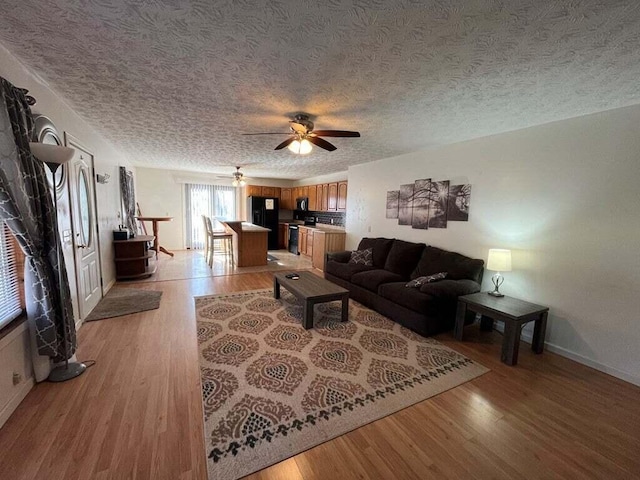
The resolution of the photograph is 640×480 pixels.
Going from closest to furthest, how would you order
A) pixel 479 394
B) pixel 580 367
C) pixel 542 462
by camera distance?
pixel 542 462
pixel 479 394
pixel 580 367

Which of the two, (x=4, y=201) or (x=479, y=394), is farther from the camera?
(x=479, y=394)

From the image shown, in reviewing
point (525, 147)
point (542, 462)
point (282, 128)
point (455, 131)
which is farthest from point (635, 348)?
point (282, 128)

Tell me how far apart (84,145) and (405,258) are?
177 inches

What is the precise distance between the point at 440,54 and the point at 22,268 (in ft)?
10.5

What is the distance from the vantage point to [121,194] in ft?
16.6

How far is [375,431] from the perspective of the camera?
5.55 feet

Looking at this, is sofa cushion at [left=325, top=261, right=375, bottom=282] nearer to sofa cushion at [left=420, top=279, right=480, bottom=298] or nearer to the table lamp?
sofa cushion at [left=420, top=279, right=480, bottom=298]

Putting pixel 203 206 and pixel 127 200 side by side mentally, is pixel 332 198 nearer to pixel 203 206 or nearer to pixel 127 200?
pixel 203 206

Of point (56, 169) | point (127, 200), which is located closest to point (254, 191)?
point (127, 200)

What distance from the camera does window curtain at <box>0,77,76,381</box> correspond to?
1.59m

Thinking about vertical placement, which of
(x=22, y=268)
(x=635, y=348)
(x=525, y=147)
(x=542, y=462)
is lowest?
(x=542, y=462)

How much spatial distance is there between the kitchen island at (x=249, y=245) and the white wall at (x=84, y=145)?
218 cm

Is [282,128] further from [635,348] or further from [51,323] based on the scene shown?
[635,348]

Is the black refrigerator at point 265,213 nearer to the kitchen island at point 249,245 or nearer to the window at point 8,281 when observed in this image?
the kitchen island at point 249,245
